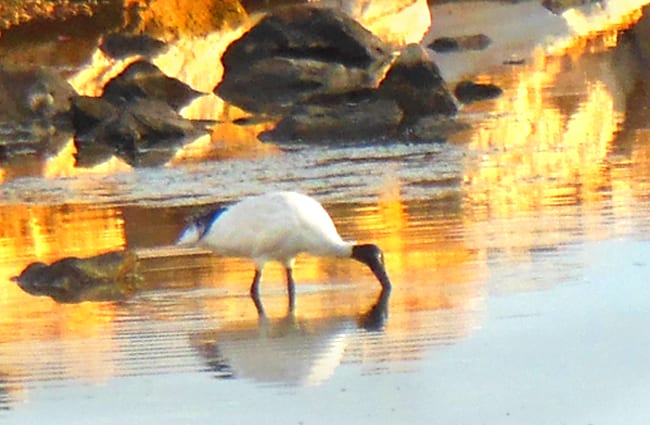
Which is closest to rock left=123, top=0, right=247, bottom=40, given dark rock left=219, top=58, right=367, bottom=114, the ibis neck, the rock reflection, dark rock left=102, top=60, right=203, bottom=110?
dark rock left=219, top=58, right=367, bottom=114

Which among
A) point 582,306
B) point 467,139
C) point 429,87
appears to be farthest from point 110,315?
point 429,87

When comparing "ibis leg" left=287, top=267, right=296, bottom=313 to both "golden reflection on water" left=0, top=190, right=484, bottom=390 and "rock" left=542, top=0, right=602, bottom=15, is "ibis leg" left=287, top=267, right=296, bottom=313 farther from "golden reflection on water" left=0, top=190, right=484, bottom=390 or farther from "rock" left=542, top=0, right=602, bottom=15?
"rock" left=542, top=0, right=602, bottom=15

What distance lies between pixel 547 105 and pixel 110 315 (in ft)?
38.0

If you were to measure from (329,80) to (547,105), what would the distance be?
4.27 metres

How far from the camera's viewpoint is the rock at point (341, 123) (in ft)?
64.6

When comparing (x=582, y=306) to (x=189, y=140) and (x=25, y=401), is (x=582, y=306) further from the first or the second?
(x=189, y=140)

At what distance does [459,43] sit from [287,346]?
69.8 feet

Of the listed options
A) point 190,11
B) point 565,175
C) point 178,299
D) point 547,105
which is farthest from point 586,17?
point 178,299

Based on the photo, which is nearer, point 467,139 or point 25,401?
point 25,401

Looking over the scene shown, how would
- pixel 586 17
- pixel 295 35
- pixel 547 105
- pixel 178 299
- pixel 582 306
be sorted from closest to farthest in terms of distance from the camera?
pixel 582 306
pixel 178 299
pixel 547 105
pixel 295 35
pixel 586 17

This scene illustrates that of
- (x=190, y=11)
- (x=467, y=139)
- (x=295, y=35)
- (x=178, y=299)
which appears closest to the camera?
(x=178, y=299)

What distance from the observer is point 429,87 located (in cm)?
2162

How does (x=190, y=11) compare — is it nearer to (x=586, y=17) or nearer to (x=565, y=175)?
(x=586, y=17)

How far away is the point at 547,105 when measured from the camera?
2158cm
